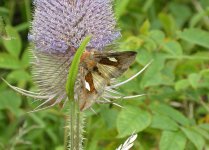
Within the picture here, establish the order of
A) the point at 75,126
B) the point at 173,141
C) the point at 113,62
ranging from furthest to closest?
the point at 173,141 → the point at 75,126 → the point at 113,62

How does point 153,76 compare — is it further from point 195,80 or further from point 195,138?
point 195,138

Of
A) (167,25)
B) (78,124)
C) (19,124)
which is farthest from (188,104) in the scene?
(78,124)

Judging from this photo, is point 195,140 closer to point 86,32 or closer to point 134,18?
point 86,32

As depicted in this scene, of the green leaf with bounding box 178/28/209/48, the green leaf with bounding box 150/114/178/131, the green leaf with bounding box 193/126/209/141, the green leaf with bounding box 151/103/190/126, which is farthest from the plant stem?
the green leaf with bounding box 178/28/209/48

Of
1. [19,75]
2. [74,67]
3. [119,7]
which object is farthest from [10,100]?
[74,67]

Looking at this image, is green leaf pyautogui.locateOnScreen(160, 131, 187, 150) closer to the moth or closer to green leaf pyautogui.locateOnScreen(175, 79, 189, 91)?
green leaf pyautogui.locateOnScreen(175, 79, 189, 91)

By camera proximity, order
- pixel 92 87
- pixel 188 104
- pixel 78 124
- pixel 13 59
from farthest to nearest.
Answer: pixel 188 104 < pixel 13 59 < pixel 78 124 < pixel 92 87
